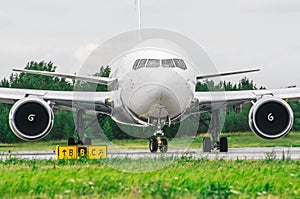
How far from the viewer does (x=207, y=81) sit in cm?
2862

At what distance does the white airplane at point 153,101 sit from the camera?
83.8 feet

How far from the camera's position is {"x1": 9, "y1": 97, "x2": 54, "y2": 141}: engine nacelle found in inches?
1093

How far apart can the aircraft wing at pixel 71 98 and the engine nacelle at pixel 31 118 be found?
4.70 feet

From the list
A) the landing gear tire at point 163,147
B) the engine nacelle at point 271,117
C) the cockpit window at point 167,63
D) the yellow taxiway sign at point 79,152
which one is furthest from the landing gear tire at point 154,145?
the yellow taxiway sign at point 79,152

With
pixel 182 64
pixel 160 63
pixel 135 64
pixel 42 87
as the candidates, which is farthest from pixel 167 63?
pixel 42 87

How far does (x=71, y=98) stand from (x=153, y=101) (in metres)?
6.34

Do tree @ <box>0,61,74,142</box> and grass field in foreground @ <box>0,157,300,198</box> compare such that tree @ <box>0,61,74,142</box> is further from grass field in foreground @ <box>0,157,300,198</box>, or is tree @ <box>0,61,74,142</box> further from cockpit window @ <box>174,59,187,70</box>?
grass field in foreground @ <box>0,157,300,198</box>

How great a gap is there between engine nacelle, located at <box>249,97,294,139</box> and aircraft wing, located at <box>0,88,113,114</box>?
17.5 feet

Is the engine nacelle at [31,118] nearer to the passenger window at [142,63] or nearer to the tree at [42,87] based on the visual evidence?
the passenger window at [142,63]

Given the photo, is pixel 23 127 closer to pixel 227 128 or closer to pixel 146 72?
pixel 146 72

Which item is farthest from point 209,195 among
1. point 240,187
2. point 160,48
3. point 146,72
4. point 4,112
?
point 4,112

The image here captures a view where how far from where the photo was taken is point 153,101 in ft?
83.4

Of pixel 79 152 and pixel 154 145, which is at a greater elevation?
pixel 154 145

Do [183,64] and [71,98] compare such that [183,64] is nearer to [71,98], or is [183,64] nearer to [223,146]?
[223,146]
